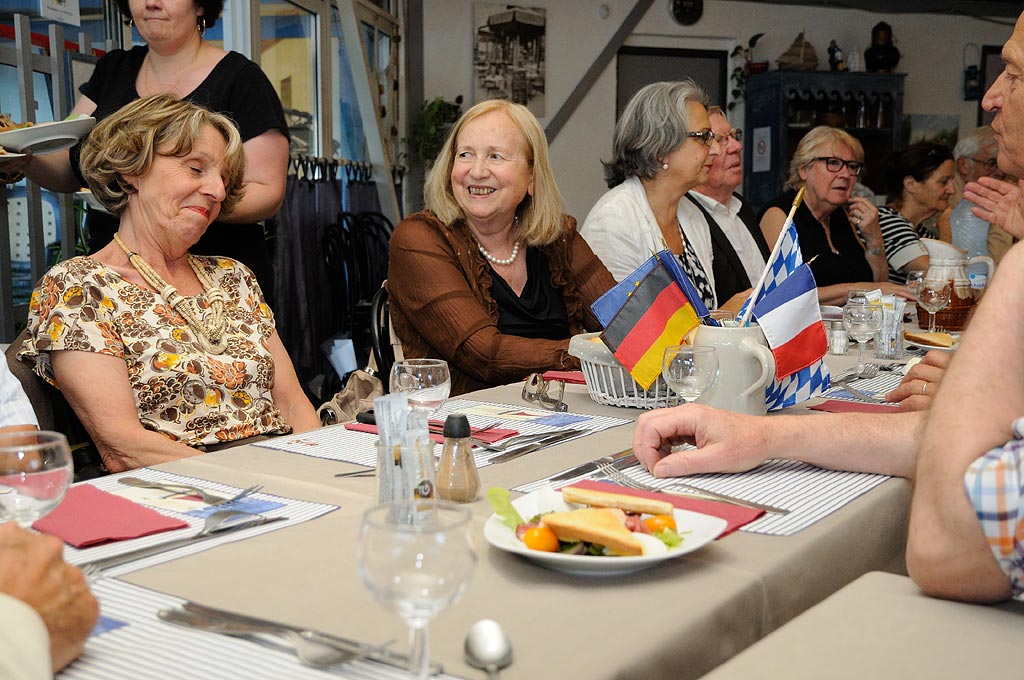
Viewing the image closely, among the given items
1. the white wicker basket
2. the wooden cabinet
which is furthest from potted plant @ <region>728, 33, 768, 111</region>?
the white wicker basket

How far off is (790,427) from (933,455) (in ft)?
1.56

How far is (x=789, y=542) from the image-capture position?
1.17m

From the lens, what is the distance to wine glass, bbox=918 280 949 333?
10.2ft

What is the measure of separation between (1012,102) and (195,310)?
5.56 ft

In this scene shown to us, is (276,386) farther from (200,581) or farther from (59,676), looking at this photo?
(59,676)

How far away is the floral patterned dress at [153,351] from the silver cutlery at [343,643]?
1.15 m

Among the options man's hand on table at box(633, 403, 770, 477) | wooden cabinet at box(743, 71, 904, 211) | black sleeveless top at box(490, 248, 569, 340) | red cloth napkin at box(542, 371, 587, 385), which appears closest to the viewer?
man's hand on table at box(633, 403, 770, 477)

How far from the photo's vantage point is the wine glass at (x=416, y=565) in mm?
706

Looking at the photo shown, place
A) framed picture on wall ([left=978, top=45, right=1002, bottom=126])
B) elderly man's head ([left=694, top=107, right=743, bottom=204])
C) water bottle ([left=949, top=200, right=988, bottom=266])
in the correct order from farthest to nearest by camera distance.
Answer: framed picture on wall ([left=978, top=45, right=1002, bottom=126]) → water bottle ([left=949, top=200, right=988, bottom=266]) → elderly man's head ([left=694, top=107, right=743, bottom=204])

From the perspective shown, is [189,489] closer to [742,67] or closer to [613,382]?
[613,382]

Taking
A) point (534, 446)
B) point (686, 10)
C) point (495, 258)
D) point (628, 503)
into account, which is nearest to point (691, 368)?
point (534, 446)

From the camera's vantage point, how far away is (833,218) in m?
5.18

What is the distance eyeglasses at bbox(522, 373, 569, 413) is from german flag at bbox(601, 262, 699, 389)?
0.16m

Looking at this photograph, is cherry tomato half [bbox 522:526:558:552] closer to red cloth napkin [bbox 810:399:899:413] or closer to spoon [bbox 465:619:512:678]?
spoon [bbox 465:619:512:678]
